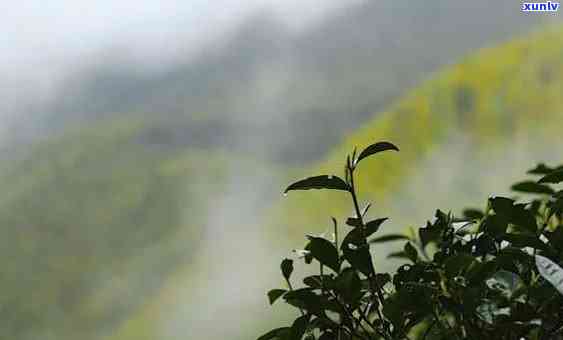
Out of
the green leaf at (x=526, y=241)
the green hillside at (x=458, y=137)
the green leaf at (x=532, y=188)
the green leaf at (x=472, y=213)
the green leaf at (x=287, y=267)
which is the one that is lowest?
the green leaf at (x=526, y=241)

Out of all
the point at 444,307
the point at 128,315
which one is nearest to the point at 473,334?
the point at 444,307

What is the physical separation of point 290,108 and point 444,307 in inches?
2050

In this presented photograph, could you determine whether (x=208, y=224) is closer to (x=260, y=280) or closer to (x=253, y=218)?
(x=253, y=218)

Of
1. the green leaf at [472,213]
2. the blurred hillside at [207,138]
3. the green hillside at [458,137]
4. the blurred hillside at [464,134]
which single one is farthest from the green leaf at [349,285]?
the blurred hillside at [207,138]

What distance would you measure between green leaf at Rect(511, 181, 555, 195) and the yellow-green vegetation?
3227 cm

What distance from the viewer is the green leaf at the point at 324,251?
59cm

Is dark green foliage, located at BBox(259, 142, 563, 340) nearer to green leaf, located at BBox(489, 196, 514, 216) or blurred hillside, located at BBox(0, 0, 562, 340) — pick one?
green leaf, located at BBox(489, 196, 514, 216)

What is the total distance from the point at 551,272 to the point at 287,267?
0.81ft

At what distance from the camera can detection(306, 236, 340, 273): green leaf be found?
0.59m

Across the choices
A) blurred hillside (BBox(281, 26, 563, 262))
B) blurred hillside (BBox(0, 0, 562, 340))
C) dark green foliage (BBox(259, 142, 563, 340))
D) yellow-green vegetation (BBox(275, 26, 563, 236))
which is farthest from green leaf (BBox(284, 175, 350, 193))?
blurred hillside (BBox(0, 0, 562, 340))

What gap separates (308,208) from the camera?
114 feet

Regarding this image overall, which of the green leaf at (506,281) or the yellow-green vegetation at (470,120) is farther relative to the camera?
the yellow-green vegetation at (470,120)

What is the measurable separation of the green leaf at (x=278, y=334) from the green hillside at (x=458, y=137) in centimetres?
3224

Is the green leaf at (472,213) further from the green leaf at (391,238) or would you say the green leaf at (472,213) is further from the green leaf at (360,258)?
the green leaf at (360,258)
